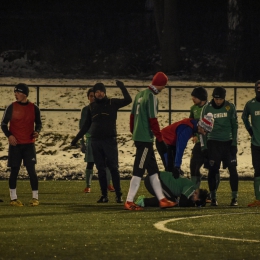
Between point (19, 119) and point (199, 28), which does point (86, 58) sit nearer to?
point (199, 28)

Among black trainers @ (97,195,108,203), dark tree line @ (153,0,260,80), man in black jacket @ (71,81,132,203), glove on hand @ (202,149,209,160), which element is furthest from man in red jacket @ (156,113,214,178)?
dark tree line @ (153,0,260,80)

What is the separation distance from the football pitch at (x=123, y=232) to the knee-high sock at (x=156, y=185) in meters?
0.22

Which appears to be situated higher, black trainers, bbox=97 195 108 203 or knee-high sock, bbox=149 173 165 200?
knee-high sock, bbox=149 173 165 200

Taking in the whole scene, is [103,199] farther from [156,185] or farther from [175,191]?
[156,185]

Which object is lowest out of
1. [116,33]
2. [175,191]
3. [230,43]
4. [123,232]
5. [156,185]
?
[123,232]

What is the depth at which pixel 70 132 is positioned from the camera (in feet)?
112

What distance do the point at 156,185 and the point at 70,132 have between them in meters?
16.3

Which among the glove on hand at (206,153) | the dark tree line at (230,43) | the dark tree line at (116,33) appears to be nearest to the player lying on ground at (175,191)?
the glove on hand at (206,153)

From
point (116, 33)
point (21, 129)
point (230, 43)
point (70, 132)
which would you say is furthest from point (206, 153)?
point (116, 33)

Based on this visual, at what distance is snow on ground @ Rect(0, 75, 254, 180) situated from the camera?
27750 millimetres

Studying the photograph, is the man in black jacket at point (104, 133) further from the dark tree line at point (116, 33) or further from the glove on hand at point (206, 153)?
the dark tree line at point (116, 33)

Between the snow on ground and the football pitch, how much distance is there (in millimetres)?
7921

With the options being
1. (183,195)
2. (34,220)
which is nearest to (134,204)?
(183,195)

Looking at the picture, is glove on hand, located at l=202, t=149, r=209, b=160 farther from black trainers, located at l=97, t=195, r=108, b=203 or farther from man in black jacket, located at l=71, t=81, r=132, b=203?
black trainers, located at l=97, t=195, r=108, b=203
